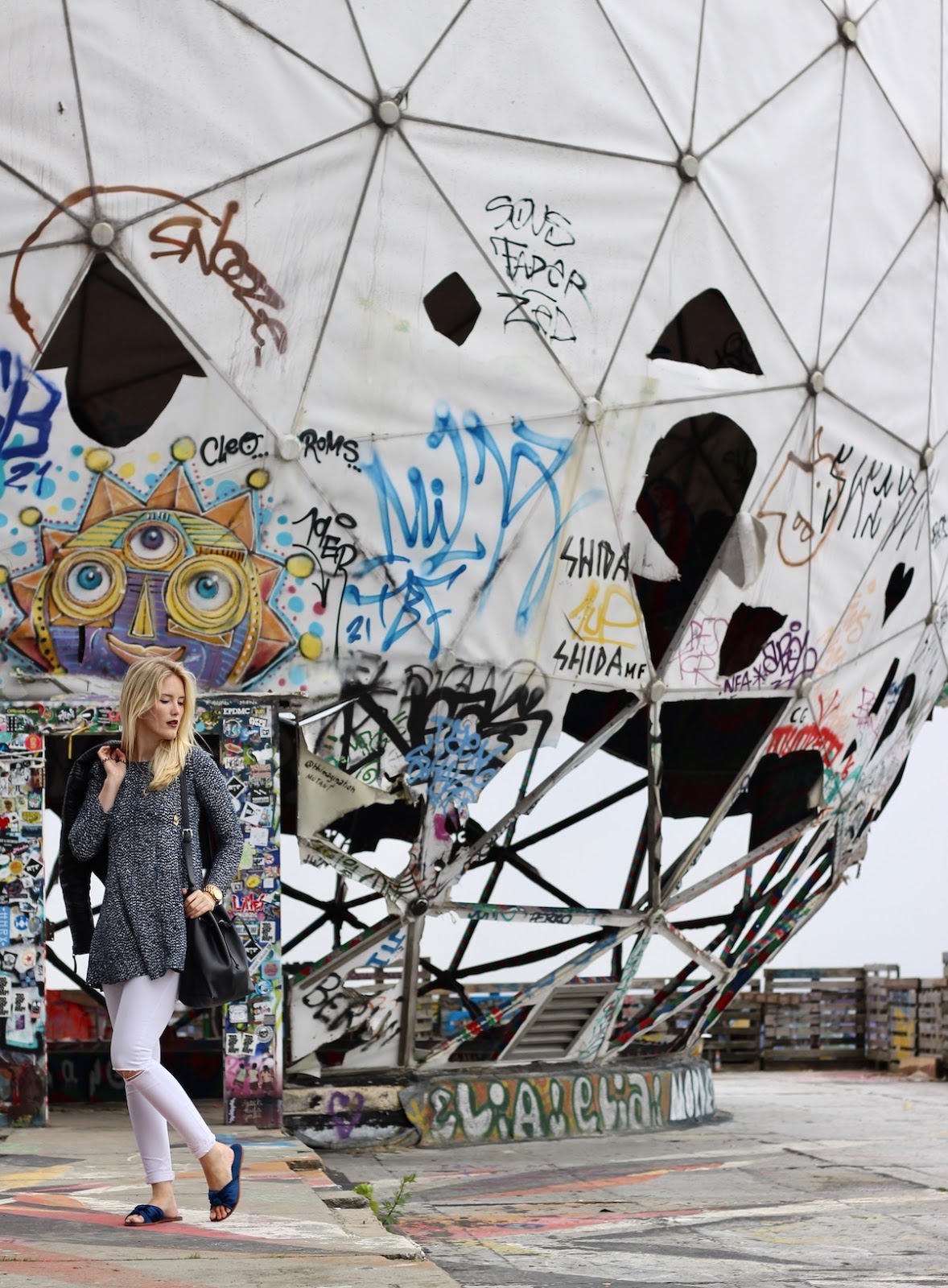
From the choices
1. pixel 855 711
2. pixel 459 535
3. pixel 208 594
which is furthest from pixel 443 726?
pixel 855 711

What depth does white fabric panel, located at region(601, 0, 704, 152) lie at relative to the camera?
10.6 meters

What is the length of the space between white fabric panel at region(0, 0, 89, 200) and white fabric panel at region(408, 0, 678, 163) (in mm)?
1948

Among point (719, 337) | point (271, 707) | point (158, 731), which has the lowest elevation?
point (158, 731)

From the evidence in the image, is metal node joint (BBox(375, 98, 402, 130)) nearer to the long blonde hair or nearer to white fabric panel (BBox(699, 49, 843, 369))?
white fabric panel (BBox(699, 49, 843, 369))

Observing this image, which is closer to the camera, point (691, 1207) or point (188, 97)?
point (691, 1207)

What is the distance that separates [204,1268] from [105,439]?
5.94 meters

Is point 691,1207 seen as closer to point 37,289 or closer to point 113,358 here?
point 113,358

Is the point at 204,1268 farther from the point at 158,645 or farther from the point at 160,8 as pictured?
the point at 160,8

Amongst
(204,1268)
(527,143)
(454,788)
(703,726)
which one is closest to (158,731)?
(204,1268)

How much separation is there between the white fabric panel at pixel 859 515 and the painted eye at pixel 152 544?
444 centimetres

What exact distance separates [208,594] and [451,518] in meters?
1.53

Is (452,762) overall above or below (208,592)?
below

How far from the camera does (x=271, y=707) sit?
10.2 metres

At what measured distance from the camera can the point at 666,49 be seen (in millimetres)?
10719
